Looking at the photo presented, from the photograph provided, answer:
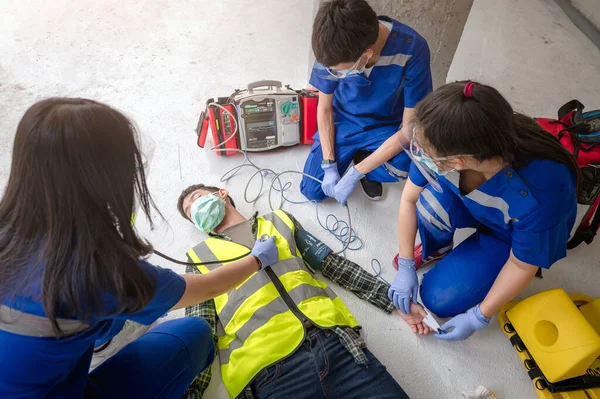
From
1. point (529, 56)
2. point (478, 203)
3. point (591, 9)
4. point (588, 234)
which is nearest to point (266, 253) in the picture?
point (478, 203)

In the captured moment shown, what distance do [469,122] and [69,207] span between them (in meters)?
0.88

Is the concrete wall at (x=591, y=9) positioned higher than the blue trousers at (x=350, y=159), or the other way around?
the concrete wall at (x=591, y=9)

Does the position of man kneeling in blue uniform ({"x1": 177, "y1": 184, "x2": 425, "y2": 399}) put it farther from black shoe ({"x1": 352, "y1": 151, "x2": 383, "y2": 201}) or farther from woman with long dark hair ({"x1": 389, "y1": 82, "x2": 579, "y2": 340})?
black shoe ({"x1": 352, "y1": 151, "x2": 383, "y2": 201})

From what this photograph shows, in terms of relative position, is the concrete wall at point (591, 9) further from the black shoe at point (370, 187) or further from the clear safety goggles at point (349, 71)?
the clear safety goggles at point (349, 71)

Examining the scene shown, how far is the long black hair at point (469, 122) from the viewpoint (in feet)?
3.20

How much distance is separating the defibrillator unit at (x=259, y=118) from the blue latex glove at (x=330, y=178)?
0.34 meters

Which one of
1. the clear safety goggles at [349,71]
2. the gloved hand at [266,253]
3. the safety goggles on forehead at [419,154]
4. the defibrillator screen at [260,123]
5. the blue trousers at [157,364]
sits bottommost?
the blue trousers at [157,364]

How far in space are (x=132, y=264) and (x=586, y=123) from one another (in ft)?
5.46

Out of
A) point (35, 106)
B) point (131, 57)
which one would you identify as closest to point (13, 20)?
point (131, 57)

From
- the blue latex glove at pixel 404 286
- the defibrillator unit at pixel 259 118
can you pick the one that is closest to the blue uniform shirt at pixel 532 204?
the blue latex glove at pixel 404 286

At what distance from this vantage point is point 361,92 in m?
1.77

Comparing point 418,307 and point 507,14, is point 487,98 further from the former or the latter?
point 507,14

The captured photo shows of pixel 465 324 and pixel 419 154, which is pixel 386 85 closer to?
pixel 419 154

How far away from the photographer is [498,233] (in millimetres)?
1435
